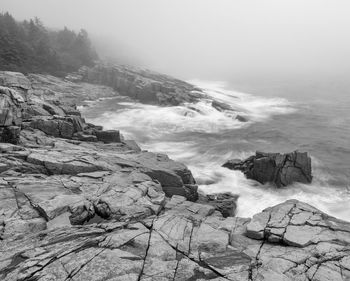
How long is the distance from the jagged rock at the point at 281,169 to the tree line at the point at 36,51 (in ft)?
192

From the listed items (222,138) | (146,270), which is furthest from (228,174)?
(146,270)

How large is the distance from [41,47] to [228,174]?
67.4 metres

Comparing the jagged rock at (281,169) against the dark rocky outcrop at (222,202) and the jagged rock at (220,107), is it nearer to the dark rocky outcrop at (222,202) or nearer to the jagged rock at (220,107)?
the dark rocky outcrop at (222,202)

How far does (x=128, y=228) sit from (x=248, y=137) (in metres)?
37.2

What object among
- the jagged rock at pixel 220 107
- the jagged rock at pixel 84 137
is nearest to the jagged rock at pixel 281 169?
the jagged rock at pixel 84 137

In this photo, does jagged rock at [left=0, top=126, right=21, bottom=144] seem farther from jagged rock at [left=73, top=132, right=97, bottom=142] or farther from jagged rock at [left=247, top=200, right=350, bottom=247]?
jagged rock at [left=247, top=200, right=350, bottom=247]

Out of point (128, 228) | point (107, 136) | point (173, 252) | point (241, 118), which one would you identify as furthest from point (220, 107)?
point (173, 252)

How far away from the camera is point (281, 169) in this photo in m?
29.3

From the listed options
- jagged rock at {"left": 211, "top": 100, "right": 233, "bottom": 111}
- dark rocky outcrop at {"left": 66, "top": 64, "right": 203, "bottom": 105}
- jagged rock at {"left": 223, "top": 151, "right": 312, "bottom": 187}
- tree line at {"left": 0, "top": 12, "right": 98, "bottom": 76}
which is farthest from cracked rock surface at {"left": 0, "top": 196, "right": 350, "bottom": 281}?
tree line at {"left": 0, "top": 12, "right": 98, "bottom": 76}

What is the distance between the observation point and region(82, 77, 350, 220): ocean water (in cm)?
2836

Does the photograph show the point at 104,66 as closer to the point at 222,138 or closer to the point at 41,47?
the point at 41,47

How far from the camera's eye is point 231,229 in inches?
580

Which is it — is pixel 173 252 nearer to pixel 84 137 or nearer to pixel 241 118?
pixel 84 137

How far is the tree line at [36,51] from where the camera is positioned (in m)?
68.1
